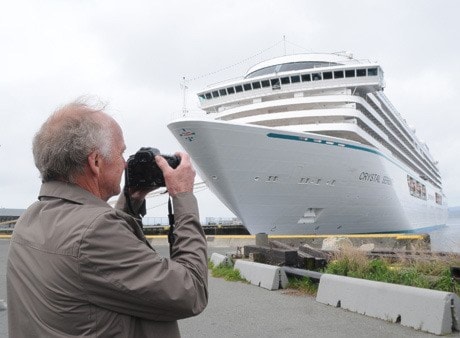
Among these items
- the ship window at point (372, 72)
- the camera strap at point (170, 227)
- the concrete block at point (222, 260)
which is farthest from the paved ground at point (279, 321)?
the ship window at point (372, 72)

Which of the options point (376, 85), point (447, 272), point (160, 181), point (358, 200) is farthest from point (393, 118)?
point (160, 181)

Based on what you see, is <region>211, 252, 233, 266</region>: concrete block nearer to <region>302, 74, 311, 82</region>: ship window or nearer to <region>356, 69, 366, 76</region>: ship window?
<region>302, 74, 311, 82</region>: ship window

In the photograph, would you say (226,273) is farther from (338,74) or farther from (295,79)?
(338,74)

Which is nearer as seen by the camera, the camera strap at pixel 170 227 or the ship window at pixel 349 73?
the camera strap at pixel 170 227

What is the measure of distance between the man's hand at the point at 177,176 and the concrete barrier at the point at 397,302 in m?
3.23

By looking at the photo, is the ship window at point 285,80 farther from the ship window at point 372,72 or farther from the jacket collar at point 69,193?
the jacket collar at point 69,193

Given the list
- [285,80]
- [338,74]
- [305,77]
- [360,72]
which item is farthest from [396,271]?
[360,72]

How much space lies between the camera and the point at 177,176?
5.56 feet

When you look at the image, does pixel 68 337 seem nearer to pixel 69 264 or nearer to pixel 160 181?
pixel 69 264

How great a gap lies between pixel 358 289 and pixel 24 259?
164 inches

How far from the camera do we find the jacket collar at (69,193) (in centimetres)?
150

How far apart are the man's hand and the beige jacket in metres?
0.23

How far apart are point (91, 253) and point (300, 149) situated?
668 inches

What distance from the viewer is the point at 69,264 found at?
4.36 ft
